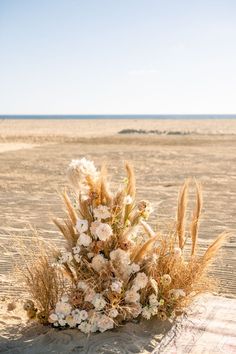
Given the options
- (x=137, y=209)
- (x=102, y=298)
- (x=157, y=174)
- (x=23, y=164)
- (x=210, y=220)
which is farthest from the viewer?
(x=23, y=164)

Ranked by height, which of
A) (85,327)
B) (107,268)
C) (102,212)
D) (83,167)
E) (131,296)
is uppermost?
(83,167)

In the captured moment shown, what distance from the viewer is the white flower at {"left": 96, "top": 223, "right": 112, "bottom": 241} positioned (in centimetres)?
438

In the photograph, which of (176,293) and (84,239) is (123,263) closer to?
(84,239)

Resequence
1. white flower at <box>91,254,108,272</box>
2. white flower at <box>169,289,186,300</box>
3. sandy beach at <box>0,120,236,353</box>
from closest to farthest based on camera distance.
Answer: white flower at <box>91,254,108,272</box> < white flower at <box>169,289,186,300</box> < sandy beach at <box>0,120,236,353</box>

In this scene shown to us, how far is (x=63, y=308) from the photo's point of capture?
14.7ft

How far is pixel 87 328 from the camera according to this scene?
441cm

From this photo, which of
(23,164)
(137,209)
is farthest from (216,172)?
(137,209)

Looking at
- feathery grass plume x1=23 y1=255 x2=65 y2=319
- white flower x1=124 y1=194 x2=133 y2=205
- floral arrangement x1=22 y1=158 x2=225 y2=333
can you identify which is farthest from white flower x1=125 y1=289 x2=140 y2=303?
white flower x1=124 y1=194 x2=133 y2=205

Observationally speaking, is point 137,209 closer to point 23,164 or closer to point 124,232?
point 124,232

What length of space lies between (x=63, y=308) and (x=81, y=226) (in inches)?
24.5

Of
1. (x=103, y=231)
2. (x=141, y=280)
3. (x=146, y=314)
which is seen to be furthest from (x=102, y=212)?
(x=146, y=314)

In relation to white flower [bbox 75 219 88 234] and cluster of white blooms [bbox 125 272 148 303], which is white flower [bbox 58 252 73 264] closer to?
white flower [bbox 75 219 88 234]

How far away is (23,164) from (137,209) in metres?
15.3

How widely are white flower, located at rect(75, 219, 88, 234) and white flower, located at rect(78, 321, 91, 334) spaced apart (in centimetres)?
67
